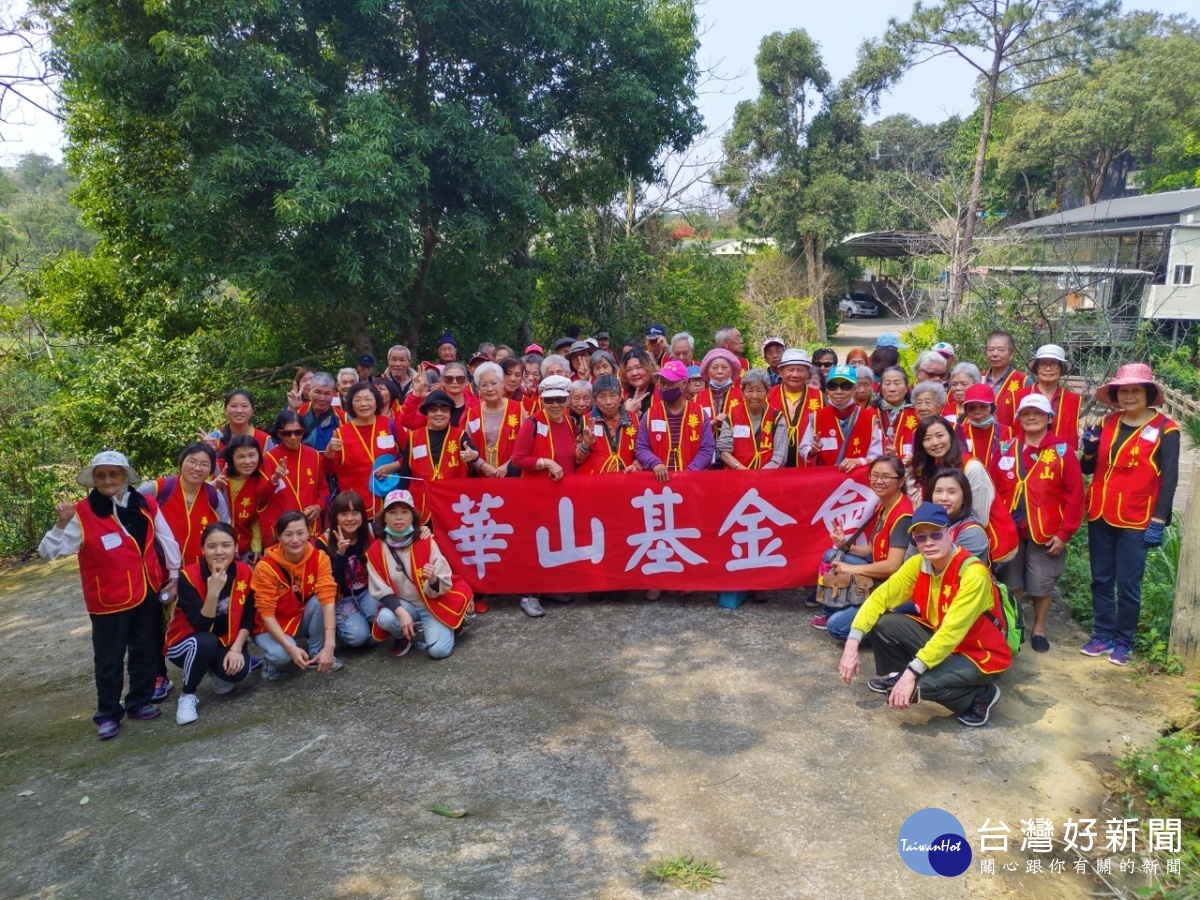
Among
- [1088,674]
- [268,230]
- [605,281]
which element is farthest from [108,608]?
[605,281]

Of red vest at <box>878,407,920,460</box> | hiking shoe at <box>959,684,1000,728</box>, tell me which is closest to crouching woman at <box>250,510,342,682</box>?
hiking shoe at <box>959,684,1000,728</box>

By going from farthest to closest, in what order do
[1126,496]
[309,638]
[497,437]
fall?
1. [497,437]
2. [309,638]
3. [1126,496]

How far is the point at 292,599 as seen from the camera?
201 inches

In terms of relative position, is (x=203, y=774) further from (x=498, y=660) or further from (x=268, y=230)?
(x=268, y=230)

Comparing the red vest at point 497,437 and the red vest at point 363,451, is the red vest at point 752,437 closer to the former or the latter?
the red vest at point 497,437

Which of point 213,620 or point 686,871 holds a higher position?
point 213,620

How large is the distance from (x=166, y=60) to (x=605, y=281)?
23.7 ft

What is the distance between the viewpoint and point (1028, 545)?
17.3 feet

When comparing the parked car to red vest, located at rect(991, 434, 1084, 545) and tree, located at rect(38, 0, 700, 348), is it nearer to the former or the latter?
tree, located at rect(38, 0, 700, 348)

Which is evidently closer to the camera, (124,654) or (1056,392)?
(124,654)

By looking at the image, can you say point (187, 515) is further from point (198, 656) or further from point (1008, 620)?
point (1008, 620)

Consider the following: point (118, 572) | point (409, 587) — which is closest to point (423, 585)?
point (409, 587)

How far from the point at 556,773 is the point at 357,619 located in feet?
6.41

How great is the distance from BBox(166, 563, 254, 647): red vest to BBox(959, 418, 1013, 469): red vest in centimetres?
455
